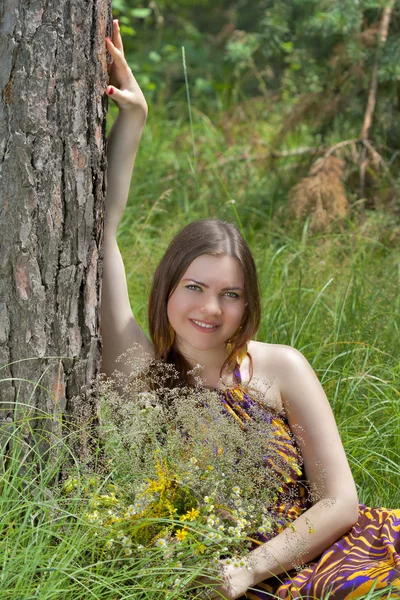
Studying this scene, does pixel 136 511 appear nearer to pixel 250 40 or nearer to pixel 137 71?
pixel 250 40

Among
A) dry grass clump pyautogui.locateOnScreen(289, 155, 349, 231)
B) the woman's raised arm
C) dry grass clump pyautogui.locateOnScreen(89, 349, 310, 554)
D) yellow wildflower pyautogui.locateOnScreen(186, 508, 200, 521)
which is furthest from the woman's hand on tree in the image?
dry grass clump pyautogui.locateOnScreen(289, 155, 349, 231)

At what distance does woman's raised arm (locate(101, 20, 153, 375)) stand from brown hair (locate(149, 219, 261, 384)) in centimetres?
8

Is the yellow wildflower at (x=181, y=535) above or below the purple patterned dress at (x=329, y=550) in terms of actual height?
above

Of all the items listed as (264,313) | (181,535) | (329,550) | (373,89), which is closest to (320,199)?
(373,89)

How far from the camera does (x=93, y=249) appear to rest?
6.29 feet

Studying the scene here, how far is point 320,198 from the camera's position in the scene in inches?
144

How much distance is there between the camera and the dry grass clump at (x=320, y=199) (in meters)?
3.60

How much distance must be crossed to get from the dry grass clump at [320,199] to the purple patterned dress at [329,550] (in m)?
1.63

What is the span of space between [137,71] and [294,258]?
11.9ft

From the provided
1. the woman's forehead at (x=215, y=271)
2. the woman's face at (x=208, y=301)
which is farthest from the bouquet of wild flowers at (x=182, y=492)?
the woman's forehead at (x=215, y=271)

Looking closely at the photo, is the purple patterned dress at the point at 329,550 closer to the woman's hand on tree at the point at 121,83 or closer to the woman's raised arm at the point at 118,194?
the woman's raised arm at the point at 118,194

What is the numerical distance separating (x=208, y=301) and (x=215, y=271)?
0.08m

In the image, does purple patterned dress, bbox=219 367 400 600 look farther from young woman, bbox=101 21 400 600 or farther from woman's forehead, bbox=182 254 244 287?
woman's forehead, bbox=182 254 244 287

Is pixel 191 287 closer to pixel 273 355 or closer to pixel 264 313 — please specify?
pixel 273 355
